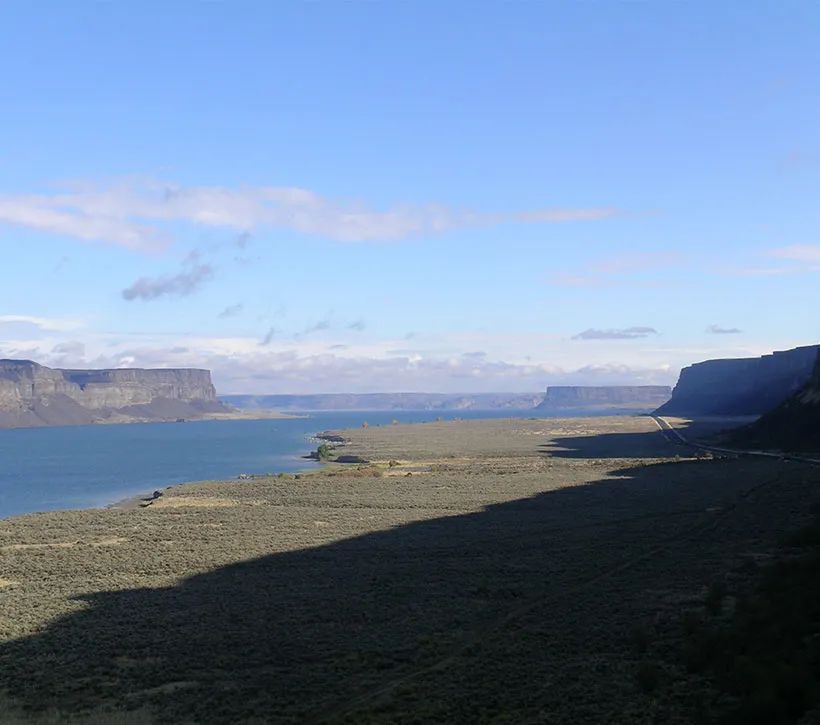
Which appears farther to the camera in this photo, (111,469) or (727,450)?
(111,469)

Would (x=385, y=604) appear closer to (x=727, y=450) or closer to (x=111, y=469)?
(x=727, y=450)

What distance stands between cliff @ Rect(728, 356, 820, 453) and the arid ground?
2434 cm

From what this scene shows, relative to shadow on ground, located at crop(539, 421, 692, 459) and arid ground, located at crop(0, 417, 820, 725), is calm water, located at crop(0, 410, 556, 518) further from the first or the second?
shadow on ground, located at crop(539, 421, 692, 459)

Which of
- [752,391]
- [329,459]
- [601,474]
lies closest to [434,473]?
[601,474]

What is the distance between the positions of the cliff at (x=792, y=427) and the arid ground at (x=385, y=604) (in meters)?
24.3

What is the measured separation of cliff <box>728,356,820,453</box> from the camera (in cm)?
7294

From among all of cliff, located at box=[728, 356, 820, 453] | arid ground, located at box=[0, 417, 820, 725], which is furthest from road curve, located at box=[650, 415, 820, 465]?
arid ground, located at box=[0, 417, 820, 725]

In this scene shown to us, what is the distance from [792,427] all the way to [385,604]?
212 feet

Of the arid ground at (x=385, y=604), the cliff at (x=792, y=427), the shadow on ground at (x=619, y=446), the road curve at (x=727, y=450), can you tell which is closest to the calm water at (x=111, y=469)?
the arid ground at (x=385, y=604)

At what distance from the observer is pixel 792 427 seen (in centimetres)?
7738

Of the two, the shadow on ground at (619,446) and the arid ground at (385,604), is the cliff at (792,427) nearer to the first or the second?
the shadow on ground at (619,446)

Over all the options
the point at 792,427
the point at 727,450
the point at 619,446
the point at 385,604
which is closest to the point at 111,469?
the point at 619,446

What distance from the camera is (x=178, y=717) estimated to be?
48.8ft

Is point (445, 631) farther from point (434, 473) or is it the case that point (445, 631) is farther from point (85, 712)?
point (434, 473)
